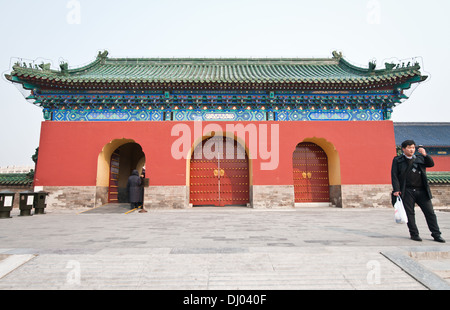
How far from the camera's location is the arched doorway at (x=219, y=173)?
32.0ft

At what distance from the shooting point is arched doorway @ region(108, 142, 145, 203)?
10.3m

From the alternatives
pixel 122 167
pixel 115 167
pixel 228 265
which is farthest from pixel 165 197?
pixel 228 265

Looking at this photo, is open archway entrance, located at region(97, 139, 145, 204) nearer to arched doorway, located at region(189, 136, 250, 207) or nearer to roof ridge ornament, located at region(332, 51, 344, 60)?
arched doorway, located at region(189, 136, 250, 207)

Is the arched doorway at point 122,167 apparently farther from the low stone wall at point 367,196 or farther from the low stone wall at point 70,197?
the low stone wall at point 367,196

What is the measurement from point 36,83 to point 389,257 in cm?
1085

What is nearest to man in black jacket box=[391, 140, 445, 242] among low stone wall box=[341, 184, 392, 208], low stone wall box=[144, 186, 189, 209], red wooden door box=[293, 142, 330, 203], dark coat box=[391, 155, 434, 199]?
dark coat box=[391, 155, 434, 199]

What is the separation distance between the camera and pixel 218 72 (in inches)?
459

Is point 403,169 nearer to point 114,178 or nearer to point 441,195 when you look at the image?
point 441,195

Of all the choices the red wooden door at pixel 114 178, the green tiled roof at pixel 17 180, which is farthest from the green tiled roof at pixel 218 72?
the green tiled roof at pixel 17 180

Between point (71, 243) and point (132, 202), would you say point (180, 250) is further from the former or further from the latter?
point (132, 202)

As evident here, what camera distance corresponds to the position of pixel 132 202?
8711 millimetres

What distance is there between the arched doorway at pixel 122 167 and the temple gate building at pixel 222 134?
30 cm

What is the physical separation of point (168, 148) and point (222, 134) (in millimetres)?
2113
